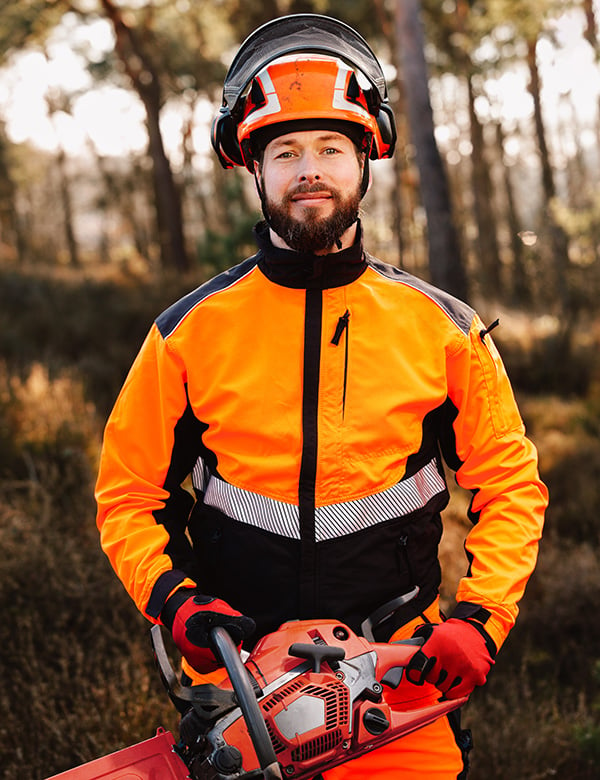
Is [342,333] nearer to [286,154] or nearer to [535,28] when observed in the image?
[286,154]

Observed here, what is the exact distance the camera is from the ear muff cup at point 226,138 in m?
2.38

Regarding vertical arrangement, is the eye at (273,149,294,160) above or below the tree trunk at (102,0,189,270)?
below

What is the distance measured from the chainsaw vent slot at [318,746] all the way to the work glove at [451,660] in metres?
0.33

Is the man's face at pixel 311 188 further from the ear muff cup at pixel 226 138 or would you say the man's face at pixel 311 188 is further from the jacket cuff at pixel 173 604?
the jacket cuff at pixel 173 604

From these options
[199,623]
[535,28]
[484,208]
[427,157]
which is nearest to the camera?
[199,623]

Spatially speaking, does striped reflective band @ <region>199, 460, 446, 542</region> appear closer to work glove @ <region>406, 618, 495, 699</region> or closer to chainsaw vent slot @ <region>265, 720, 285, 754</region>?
work glove @ <region>406, 618, 495, 699</region>

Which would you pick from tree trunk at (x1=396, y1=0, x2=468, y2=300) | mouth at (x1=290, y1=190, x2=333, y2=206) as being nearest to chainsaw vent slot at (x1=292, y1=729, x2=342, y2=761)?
mouth at (x1=290, y1=190, x2=333, y2=206)

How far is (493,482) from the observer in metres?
2.16

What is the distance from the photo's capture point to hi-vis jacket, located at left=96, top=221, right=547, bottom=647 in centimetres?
203

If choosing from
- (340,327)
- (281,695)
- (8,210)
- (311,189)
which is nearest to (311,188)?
(311,189)

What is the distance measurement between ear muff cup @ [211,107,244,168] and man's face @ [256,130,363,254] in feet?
0.98

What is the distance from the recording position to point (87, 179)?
31219 millimetres

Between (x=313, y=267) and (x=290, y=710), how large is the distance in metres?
1.21

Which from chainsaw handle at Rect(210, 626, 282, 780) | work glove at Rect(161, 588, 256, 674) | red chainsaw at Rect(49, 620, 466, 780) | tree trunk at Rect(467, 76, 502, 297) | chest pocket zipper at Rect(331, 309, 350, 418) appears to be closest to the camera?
chainsaw handle at Rect(210, 626, 282, 780)
